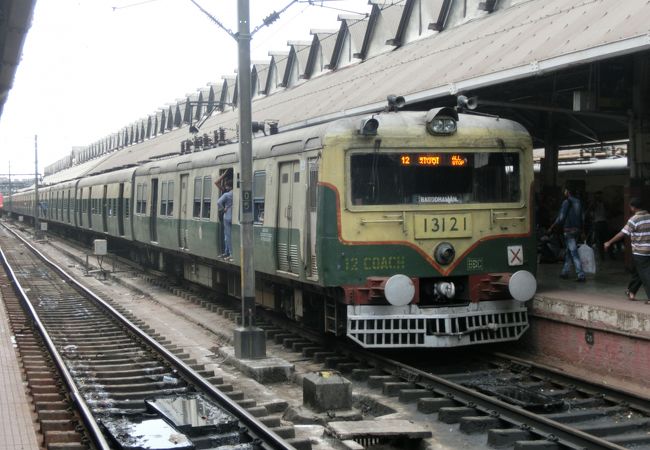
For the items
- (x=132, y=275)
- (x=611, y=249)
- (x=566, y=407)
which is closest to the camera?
(x=566, y=407)

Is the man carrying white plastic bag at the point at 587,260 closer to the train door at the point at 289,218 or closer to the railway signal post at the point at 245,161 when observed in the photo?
the train door at the point at 289,218

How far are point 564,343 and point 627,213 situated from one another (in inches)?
156

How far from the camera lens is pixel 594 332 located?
10266 millimetres

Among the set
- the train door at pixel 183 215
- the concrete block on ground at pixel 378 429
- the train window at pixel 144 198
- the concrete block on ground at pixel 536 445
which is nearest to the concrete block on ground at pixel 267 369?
the concrete block on ground at pixel 378 429

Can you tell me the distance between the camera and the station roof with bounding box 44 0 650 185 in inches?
429

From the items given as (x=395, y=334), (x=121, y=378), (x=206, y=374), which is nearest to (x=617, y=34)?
(x=395, y=334)

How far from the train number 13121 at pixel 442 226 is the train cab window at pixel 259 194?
3.02 meters

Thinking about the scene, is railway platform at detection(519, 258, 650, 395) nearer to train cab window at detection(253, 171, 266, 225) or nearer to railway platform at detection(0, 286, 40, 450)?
train cab window at detection(253, 171, 266, 225)

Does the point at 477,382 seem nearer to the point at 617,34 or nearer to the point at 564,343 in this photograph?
the point at 564,343

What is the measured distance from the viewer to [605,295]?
37.7 feet

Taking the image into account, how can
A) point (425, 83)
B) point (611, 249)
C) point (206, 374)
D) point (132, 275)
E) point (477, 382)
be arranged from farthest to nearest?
point (132, 275)
point (611, 249)
point (425, 83)
point (206, 374)
point (477, 382)

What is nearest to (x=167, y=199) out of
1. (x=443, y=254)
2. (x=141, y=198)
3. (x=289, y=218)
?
(x=141, y=198)

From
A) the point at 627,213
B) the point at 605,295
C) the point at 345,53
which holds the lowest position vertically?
the point at 605,295

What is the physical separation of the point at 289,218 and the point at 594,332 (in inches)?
162
